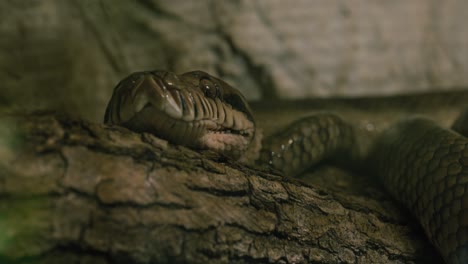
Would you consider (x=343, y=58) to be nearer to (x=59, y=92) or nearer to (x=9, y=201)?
(x=59, y=92)

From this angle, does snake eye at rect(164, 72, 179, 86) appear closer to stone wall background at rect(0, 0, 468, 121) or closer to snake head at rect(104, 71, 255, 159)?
snake head at rect(104, 71, 255, 159)

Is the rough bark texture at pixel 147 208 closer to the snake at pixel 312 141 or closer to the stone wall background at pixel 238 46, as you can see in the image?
the snake at pixel 312 141

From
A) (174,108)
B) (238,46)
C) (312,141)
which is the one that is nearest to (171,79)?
(174,108)

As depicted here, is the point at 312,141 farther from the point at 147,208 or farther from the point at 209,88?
the point at 147,208

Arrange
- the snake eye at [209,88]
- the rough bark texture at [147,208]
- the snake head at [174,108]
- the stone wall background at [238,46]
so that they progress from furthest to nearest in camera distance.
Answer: the stone wall background at [238,46], the snake eye at [209,88], the snake head at [174,108], the rough bark texture at [147,208]

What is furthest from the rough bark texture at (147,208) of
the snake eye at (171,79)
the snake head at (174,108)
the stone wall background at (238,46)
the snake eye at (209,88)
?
the stone wall background at (238,46)

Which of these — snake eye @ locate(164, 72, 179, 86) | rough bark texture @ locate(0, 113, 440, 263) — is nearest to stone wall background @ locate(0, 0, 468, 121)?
snake eye @ locate(164, 72, 179, 86)
